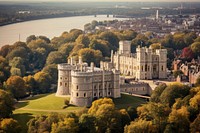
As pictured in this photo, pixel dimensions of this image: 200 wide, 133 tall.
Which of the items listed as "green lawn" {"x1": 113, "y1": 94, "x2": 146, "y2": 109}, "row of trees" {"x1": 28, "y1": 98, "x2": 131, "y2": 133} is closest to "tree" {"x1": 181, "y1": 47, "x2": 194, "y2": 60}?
"green lawn" {"x1": 113, "y1": 94, "x2": 146, "y2": 109}

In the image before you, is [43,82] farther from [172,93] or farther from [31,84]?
[172,93]

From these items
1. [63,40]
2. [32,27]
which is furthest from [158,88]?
[32,27]

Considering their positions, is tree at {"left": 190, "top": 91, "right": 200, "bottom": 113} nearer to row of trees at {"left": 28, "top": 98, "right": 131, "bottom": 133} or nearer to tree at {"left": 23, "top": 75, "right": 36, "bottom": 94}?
row of trees at {"left": 28, "top": 98, "right": 131, "bottom": 133}

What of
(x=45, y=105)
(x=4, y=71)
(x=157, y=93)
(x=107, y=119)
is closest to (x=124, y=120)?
(x=107, y=119)

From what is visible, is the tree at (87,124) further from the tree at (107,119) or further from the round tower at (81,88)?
the round tower at (81,88)

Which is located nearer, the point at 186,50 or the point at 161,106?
the point at 161,106

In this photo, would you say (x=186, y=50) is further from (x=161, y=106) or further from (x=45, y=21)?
(x=45, y=21)
